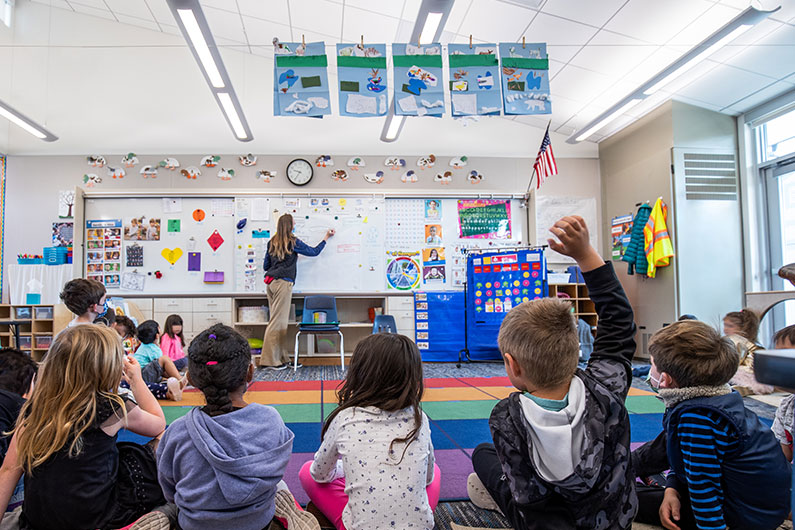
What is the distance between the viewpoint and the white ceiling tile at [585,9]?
3.91 meters

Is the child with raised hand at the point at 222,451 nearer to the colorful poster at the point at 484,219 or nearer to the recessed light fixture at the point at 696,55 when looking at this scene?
the recessed light fixture at the point at 696,55

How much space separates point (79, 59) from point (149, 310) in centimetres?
329

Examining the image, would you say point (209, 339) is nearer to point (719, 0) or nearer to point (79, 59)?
point (719, 0)

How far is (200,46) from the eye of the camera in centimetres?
358

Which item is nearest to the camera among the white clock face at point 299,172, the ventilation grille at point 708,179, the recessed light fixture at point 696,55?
the recessed light fixture at point 696,55

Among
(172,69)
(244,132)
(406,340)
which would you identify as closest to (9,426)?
(406,340)

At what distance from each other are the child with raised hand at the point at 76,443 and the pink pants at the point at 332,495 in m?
0.50

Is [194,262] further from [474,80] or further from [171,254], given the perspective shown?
[474,80]

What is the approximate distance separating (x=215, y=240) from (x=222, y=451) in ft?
17.1

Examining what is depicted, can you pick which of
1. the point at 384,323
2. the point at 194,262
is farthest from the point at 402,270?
the point at 194,262

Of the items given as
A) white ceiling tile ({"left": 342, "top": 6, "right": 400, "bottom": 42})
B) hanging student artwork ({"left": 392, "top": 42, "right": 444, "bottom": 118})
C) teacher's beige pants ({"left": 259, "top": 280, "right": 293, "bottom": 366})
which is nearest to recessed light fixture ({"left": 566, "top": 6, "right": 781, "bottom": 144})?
hanging student artwork ({"left": 392, "top": 42, "right": 444, "bottom": 118})

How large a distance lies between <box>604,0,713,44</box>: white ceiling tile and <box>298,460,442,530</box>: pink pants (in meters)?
4.05

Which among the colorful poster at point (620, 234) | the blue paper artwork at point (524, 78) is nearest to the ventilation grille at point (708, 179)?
the colorful poster at point (620, 234)

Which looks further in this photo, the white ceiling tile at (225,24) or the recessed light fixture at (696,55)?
the white ceiling tile at (225,24)
